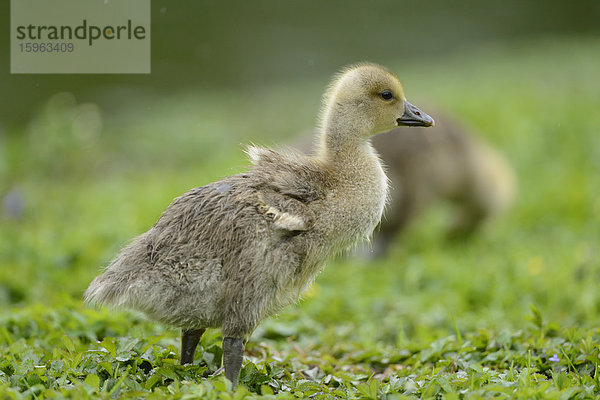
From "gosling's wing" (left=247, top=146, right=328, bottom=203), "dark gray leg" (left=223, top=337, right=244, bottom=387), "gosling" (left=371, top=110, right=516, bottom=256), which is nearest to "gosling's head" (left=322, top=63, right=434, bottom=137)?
"gosling's wing" (left=247, top=146, right=328, bottom=203)

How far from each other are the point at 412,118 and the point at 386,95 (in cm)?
21

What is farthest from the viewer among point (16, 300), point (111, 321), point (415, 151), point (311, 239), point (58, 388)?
point (415, 151)

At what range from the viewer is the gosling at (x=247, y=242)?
359 centimetres

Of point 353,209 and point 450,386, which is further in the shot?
point 353,209

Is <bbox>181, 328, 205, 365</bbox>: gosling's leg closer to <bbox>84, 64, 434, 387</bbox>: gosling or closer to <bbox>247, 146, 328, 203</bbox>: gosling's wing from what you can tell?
<bbox>84, 64, 434, 387</bbox>: gosling

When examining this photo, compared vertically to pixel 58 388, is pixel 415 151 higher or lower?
higher

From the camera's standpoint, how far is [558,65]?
15414 mm

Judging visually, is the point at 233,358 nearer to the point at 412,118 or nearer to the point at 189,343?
the point at 189,343

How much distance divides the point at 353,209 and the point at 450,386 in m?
0.96

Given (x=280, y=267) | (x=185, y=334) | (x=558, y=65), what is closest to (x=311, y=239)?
(x=280, y=267)

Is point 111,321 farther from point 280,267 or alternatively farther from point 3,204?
point 3,204

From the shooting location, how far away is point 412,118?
427 cm

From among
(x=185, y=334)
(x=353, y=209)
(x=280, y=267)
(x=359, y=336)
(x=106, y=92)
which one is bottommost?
(x=359, y=336)

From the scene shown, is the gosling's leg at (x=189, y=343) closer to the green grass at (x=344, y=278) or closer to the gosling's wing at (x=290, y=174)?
the green grass at (x=344, y=278)
